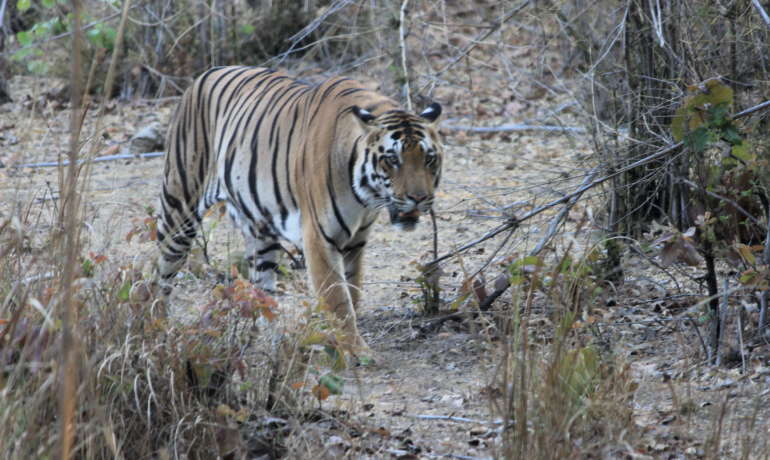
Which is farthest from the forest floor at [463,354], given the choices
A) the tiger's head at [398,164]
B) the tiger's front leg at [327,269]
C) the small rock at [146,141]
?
the small rock at [146,141]

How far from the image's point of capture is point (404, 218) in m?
4.60

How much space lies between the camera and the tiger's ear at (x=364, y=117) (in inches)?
181

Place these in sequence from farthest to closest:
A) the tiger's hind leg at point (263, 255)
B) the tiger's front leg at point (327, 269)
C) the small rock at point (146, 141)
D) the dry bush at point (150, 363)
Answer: the small rock at point (146, 141) < the tiger's hind leg at point (263, 255) < the tiger's front leg at point (327, 269) < the dry bush at point (150, 363)

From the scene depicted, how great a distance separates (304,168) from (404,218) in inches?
24.7

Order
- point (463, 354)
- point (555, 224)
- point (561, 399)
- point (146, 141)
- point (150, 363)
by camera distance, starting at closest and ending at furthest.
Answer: point (561, 399) → point (150, 363) → point (555, 224) → point (463, 354) → point (146, 141)

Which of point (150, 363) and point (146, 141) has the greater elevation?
point (146, 141)

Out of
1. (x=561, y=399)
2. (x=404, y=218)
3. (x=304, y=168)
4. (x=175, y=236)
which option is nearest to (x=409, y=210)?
(x=404, y=218)

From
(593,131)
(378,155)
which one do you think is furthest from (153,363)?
(593,131)

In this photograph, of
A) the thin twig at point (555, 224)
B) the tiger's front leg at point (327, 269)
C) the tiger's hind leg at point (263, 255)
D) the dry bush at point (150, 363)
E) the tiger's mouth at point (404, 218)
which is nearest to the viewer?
the dry bush at point (150, 363)

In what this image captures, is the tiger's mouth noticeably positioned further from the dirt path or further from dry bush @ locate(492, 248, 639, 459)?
dry bush @ locate(492, 248, 639, 459)

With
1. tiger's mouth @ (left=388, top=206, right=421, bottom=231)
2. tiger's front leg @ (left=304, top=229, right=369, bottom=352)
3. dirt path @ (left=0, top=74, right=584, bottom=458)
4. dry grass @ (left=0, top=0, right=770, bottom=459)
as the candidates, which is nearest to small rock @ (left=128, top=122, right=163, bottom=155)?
dirt path @ (left=0, top=74, right=584, bottom=458)

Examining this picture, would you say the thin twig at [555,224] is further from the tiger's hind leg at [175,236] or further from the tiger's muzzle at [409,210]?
the tiger's hind leg at [175,236]

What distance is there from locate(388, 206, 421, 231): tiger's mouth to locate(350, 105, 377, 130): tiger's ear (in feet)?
1.33

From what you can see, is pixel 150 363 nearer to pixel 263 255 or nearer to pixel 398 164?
pixel 398 164
